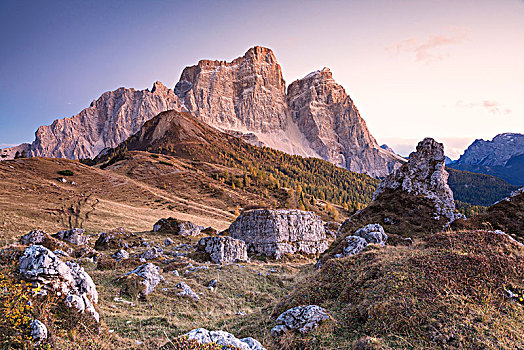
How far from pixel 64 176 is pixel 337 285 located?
96.5 meters

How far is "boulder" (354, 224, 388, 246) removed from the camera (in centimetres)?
2381

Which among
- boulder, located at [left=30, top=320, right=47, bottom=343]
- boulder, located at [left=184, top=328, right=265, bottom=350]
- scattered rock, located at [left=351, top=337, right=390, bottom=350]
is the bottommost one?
scattered rock, located at [left=351, top=337, right=390, bottom=350]

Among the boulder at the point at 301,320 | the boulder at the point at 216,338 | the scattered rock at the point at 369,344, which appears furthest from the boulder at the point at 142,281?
the scattered rock at the point at 369,344

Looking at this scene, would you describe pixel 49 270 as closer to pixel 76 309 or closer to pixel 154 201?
pixel 76 309

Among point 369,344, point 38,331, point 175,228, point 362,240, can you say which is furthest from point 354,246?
point 175,228

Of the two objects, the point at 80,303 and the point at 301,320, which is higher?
the point at 80,303

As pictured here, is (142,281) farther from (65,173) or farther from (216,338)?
(65,173)

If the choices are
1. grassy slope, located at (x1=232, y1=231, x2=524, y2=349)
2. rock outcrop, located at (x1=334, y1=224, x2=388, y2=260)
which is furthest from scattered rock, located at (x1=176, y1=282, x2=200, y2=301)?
rock outcrop, located at (x1=334, y1=224, x2=388, y2=260)

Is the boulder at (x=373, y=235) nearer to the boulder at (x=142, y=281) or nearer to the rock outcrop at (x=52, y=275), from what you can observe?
the boulder at (x=142, y=281)

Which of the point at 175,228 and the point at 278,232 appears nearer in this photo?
the point at 278,232

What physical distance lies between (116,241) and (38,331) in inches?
1212

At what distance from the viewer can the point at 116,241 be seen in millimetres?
34125

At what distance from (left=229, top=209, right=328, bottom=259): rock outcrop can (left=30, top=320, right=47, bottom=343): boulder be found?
3604 centimetres

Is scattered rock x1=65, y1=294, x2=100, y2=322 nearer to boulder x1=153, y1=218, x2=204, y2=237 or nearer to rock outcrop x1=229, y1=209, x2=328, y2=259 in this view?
rock outcrop x1=229, y1=209, x2=328, y2=259
